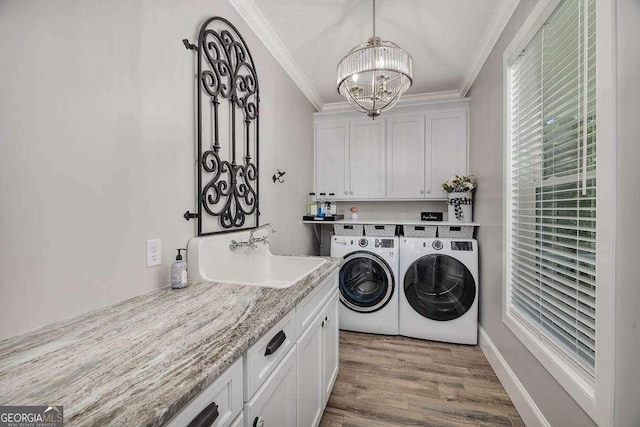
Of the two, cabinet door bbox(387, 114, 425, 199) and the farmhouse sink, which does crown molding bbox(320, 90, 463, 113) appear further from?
the farmhouse sink

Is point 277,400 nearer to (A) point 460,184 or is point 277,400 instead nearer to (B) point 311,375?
(B) point 311,375

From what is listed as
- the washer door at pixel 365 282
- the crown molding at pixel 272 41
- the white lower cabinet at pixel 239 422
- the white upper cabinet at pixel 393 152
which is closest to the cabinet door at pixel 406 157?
the white upper cabinet at pixel 393 152

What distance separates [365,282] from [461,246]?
0.97 meters

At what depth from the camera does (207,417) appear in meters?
0.62

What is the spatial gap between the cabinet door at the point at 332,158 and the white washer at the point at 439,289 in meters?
1.08

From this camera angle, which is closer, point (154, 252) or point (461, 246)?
point (154, 252)

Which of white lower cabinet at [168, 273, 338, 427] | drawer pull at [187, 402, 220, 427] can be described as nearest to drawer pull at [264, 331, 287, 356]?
white lower cabinet at [168, 273, 338, 427]

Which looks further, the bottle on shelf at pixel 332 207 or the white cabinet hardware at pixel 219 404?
the bottle on shelf at pixel 332 207

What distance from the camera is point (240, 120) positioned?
1.84 metres

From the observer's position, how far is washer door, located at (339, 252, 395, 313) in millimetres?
2715

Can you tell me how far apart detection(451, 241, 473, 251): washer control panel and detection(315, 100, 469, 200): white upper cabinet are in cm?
65

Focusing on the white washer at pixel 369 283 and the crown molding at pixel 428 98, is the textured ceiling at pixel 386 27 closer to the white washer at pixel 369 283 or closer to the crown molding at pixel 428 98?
the crown molding at pixel 428 98

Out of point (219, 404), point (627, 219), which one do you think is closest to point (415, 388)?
point (627, 219)

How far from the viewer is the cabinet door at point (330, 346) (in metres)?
1.63
